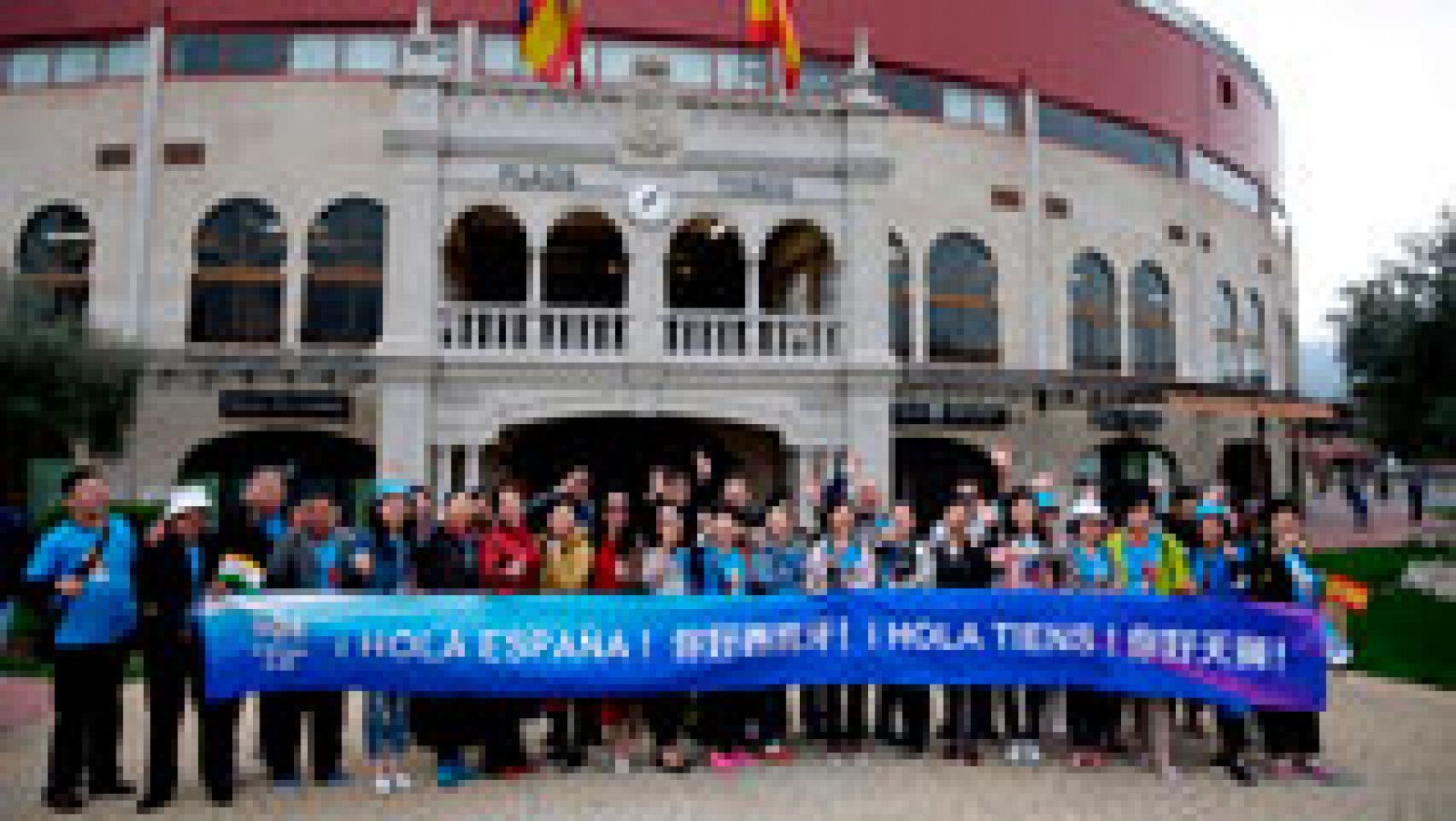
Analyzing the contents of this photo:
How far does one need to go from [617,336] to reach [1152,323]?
2116 centimetres

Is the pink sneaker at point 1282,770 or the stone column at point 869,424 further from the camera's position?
the stone column at point 869,424

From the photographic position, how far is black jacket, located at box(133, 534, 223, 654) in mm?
6668

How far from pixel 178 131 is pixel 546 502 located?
69.0ft

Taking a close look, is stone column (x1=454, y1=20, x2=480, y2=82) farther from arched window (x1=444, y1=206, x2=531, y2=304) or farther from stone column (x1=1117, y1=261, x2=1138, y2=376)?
stone column (x1=1117, y1=261, x2=1138, y2=376)

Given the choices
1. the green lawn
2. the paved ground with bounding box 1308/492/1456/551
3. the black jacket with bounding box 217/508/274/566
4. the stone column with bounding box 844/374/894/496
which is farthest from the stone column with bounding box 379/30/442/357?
the paved ground with bounding box 1308/492/1456/551

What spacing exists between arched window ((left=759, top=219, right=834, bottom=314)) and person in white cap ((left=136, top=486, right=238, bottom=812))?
1361 cm

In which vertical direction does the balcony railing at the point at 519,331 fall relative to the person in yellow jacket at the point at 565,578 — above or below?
above

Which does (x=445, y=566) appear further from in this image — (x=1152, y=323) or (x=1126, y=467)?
(x=1152, y=323)

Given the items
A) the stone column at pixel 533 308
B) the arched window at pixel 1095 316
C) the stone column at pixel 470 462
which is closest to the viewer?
the stone column at pixel 470 462

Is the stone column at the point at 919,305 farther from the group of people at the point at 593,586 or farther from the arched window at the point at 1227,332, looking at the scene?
the group of people at the point at 593,586

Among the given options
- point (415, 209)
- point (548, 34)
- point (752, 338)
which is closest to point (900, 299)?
point (752, 338)

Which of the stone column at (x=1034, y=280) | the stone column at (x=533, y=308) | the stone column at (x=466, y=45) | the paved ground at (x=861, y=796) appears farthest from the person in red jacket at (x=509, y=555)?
the stone column at (x=1034, y=280)

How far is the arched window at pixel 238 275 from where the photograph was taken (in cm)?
2316

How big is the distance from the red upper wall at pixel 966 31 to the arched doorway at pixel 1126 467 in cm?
1166
